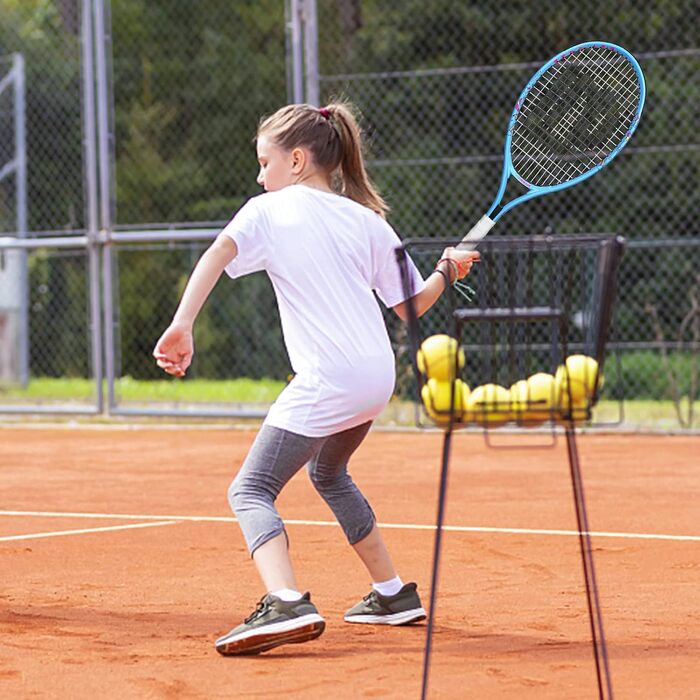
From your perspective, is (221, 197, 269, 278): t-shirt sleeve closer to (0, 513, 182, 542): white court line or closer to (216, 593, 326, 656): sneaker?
(216, 593, 326, 656): sneaker

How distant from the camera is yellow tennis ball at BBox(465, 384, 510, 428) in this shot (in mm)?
3764

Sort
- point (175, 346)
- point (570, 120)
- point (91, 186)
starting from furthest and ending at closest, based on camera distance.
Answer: point (91, 186), point (570, 120), point (175, 346)

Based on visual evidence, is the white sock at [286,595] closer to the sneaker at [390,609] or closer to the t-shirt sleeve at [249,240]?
the sneaker at [390,609]

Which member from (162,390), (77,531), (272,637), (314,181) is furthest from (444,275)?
(162,390)

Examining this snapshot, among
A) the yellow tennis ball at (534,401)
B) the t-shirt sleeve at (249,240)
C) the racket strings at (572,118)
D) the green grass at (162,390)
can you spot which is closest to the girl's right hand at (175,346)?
the t-shirt sleeve at (249,240)

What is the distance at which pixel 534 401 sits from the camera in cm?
378

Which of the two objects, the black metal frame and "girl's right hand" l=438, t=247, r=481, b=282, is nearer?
the black metal frame

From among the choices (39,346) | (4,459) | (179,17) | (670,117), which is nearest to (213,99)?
(179,17)

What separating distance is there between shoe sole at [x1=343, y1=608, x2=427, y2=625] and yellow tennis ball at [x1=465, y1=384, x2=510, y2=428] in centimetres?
134

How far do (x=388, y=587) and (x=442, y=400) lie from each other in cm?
134

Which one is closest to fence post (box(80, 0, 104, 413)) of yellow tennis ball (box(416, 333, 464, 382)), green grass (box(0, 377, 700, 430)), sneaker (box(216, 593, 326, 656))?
green grass (box(0, 377, 700, 430))

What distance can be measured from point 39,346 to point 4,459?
286 inches

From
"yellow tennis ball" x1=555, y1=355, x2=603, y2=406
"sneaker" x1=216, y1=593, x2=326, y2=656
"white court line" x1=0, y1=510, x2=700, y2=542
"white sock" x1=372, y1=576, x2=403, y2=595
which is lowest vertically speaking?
"white court line" x1=0, y1=510, x2=700, y2=542

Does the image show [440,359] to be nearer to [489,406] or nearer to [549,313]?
[489,406]
